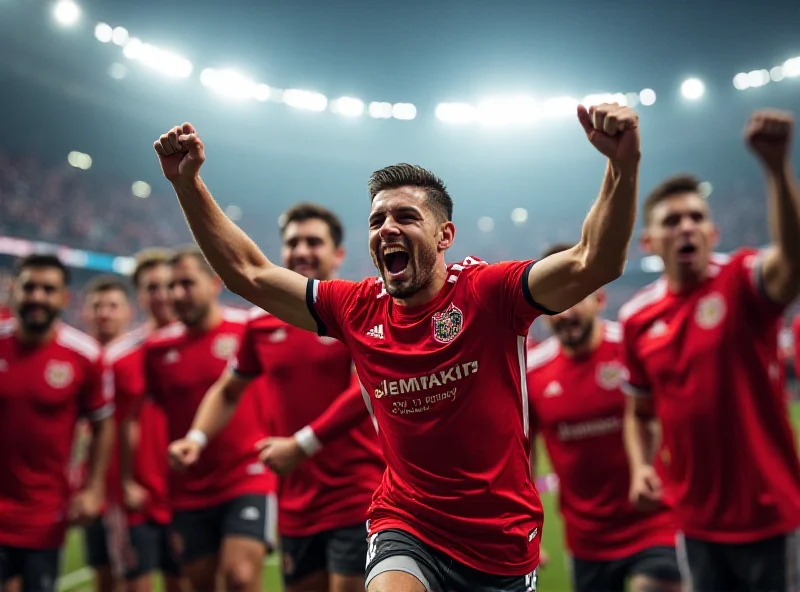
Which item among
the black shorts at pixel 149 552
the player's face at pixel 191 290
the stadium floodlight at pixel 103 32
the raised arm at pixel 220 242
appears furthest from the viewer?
the stadium floodlight at pixel 103 32

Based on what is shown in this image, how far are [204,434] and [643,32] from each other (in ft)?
62.7

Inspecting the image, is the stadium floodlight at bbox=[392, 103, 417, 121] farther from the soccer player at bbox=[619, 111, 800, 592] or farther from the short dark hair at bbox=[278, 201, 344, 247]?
the soccer player at bbox=[619, 111, 800, 592]

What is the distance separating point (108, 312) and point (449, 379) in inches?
206

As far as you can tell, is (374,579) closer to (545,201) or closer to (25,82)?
(25,82)

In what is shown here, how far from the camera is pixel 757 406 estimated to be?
345cm

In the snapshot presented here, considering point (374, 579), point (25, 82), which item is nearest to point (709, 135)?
point (25, 82)

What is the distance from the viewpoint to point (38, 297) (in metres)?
4.84

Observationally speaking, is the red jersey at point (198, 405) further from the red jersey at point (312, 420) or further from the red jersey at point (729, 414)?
the red jersey at point (729, 414)

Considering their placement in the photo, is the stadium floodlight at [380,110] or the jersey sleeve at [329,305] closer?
the jersey sleeve at [329,305]

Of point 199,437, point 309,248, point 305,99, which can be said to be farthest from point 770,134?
point 305,99

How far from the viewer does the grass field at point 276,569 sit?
23.2 ft

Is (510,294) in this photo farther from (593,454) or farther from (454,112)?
(454,112)

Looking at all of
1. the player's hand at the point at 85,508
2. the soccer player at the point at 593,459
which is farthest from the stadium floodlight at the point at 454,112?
the player's hand at the point at 85,508

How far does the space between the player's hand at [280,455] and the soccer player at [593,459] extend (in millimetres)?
1748
